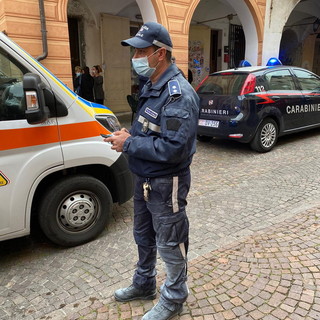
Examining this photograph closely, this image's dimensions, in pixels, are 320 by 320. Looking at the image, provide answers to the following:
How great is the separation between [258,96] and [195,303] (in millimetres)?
4813

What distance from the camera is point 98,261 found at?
10.2 ft

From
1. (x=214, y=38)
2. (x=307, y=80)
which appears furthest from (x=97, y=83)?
(x=214, y=38)

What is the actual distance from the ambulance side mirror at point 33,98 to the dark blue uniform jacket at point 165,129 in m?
1.01

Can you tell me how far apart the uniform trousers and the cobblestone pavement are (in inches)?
14.3

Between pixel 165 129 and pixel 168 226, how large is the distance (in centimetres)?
64

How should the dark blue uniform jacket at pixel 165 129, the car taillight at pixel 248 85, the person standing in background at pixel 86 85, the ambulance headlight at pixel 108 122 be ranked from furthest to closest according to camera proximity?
the person standing in background at pixel 86 85, the car taillight at pixel 248 85, the ambulance headlight at pixel 108 122, the dark blue uniform jacket at pixel 165 129

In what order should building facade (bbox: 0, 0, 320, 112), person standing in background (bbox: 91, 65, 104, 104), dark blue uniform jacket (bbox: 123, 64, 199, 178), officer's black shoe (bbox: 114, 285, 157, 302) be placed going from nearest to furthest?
dark blue uniform jacket (bbox: 123, 64, 199, 178) → officer's black shoe (bbox: 114, 285, 157, 302) → building facade (bbox: 0, 0, 320, 112) → person standing in background (bbox: 91, 65, 104, 104)

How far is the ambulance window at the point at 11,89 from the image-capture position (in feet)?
9.03

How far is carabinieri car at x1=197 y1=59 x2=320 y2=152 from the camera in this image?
6.31 metres

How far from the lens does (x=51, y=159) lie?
2.95m

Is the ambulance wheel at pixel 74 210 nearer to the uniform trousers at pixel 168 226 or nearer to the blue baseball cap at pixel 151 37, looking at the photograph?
the uniform trousers at pixel 168 226

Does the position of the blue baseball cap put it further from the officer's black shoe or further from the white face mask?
the officer's black shoe

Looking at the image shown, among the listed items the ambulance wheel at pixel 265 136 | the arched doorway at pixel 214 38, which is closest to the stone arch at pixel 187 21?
the arched doorway at pixel 214 38

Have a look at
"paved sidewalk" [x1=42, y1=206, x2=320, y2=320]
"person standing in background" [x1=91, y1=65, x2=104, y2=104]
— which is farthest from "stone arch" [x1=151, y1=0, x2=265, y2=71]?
"paved sidewalk" [x1=42, y1=206, x2=320, y2=320]
